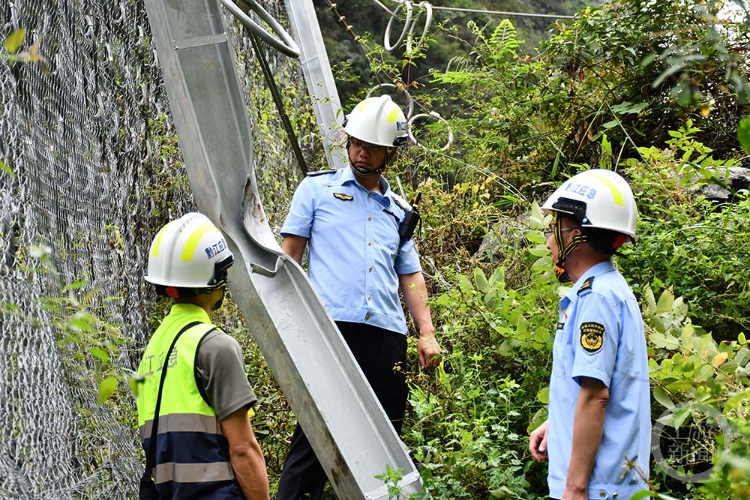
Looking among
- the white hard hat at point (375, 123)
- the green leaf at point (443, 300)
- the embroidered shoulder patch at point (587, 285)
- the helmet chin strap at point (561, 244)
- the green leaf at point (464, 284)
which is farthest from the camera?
the green leaf at point (443, 300)

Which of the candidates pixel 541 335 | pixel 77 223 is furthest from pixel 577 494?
pixel 77 223

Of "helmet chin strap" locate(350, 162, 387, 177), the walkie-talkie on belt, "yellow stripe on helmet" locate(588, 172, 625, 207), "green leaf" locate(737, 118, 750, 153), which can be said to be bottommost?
the walkie-talkie on belt

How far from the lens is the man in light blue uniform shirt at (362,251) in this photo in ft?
13.0

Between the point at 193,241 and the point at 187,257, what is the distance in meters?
0.06

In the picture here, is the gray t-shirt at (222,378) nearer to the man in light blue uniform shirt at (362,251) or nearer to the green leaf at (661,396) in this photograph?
the man in light blue uniform shirt at (362,251)

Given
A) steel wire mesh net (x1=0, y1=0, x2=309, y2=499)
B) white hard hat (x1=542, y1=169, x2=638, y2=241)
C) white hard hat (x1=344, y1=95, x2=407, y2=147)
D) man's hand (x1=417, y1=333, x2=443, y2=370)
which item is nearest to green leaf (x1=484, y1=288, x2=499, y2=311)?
man's hand (x1=417, y1=333, x2=443, y2=370)

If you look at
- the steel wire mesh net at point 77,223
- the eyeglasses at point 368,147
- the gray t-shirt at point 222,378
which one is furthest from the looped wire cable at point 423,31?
the gray t-shirt at point 222,378

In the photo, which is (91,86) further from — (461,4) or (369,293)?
(461,4)

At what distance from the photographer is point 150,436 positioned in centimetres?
260

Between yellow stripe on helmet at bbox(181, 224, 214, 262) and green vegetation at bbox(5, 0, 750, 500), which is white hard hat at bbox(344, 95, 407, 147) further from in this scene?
yellow stripe on helmet at bbox(181, 224, 214, 262)

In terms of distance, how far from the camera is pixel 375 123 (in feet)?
13.5

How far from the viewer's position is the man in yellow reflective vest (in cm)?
253

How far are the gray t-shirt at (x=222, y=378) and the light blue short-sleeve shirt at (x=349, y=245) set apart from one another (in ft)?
4.69

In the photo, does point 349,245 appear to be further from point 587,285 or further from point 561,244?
point 587,285
